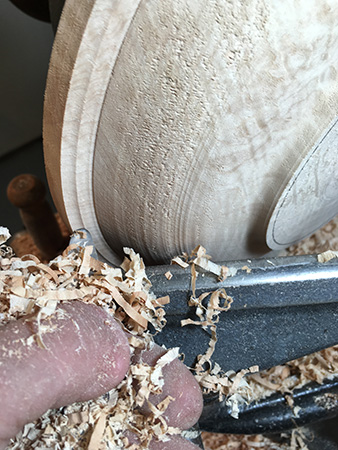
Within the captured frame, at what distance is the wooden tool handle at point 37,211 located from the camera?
1513mm

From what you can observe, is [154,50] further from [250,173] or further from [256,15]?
[250,173]

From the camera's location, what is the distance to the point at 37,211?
1.57 m

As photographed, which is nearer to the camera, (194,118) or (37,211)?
(194,118)

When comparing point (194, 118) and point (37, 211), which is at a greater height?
point (194, 118)

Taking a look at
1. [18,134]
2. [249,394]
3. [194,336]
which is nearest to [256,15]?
[194,336]

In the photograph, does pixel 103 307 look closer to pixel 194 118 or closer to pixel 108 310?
pixel 108 310

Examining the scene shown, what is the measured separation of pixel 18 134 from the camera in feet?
8.04

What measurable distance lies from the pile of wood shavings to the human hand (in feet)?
0.05

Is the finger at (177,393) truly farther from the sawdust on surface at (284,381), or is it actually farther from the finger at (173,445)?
the sawdust on surface at (284,381)

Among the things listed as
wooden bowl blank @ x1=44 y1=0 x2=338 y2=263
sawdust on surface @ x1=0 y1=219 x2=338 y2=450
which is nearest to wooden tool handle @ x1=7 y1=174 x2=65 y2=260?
wooden bowl blank @ x1=44 y1=0 x2=338 y2=263

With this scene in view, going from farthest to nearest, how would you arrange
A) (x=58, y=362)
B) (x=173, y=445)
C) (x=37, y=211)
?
(x=37, y=211), (x=173, y=445), (x=58, y=362)

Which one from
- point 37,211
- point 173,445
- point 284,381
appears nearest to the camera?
point 173,445

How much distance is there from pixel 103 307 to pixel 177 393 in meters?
0.17

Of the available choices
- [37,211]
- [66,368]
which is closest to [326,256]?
[66,368]
